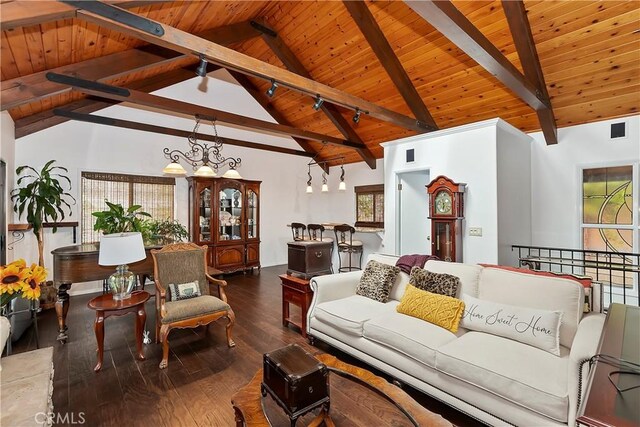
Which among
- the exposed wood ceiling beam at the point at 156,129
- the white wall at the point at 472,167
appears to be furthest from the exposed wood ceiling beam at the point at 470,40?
the exposed wood ceiling beam at the point at 156,129

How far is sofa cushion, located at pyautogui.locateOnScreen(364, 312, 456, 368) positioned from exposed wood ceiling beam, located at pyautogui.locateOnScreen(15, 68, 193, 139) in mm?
5409

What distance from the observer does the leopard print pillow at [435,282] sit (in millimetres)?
2615

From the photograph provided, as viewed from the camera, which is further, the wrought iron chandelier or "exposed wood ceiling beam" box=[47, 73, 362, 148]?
the wrought iron chandelier

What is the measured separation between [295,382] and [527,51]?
4.31 meters

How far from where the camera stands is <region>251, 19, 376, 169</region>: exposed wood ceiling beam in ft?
17.3

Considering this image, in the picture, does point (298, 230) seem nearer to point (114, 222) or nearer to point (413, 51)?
point (114, 222)

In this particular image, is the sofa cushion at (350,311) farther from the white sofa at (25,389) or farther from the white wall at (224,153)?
the white wall at (224,153)

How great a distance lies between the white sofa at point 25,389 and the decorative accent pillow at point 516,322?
278 cm

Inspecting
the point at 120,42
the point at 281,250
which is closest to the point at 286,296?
the point at 120,42

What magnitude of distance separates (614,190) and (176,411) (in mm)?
5834

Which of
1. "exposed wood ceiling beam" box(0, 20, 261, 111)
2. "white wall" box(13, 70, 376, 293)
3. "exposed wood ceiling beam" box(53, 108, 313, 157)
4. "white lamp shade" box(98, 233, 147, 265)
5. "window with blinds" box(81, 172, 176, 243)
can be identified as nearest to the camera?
"white lamp shade" box(98, 233, 147, 265)

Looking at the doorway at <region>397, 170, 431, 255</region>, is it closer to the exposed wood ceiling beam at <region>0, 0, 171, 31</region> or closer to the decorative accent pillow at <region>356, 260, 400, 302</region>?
the decorative accent pillow at <region>356, 260, 400, 302</region>

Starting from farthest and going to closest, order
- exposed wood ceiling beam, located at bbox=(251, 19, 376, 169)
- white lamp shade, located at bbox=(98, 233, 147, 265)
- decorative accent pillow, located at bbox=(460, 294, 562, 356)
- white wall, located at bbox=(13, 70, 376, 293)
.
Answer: exposed wood ceiling beam, located at bbox=(251, 19, 376, 169), white wall, located at bbox=(13, 70, 376, 293), white lamp shade, located at bbox=(98, 233, 147, 265), decorative accent pillow, located at bbox=(460, 294, 562, 356)

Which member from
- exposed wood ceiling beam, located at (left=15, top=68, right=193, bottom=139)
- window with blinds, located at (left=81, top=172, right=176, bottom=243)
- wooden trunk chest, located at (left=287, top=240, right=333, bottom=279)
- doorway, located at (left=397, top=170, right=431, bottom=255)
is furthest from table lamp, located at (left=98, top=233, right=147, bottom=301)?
doorway, located at (left=397, top=170, right=431, bottom=255)
